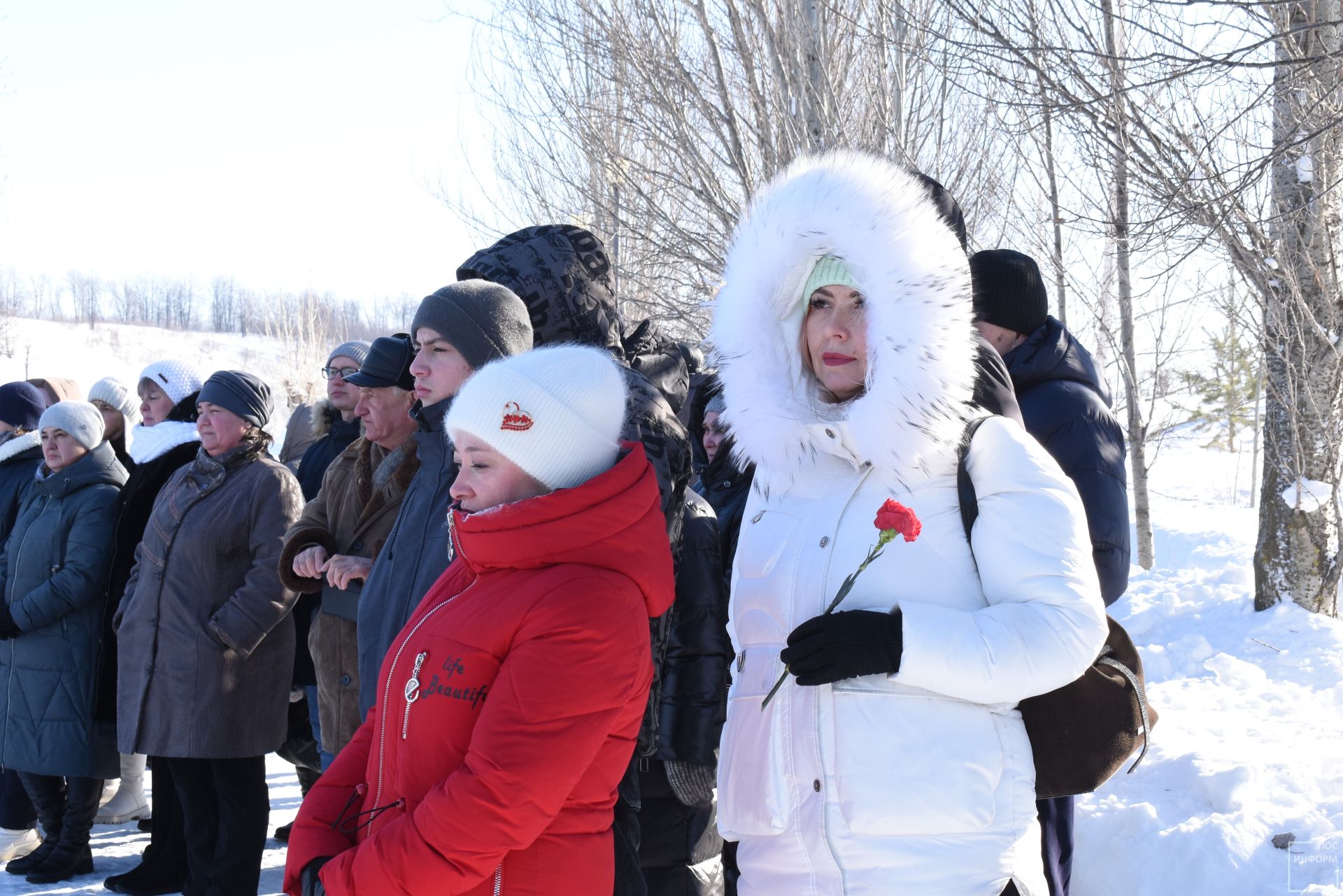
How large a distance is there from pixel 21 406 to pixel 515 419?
473 centimetres

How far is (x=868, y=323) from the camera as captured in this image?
2.00m

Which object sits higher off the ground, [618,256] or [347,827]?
[618,256]

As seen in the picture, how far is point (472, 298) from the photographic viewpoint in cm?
282

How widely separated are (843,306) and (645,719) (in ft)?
3.62

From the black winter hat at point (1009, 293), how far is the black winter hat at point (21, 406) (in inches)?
192

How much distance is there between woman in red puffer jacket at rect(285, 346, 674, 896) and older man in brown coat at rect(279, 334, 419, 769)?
4.65ft

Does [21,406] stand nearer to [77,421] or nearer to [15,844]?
[77,421]

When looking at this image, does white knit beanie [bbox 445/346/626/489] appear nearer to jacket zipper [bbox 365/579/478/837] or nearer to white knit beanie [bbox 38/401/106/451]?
jacket zipper [bbox 365/579/478/837]

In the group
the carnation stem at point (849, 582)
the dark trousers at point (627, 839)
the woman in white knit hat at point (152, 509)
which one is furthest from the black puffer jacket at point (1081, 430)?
the woman in white knit hat at point (152, 509)

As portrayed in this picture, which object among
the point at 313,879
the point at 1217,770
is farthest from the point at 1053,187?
the point at 313,879

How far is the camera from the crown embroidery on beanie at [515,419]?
82.8 inches

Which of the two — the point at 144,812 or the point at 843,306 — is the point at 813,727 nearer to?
the point at 843,306

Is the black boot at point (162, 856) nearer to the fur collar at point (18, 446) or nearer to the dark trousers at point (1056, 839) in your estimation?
the fur collar at point (18, 446)

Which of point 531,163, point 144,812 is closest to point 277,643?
point 144,812
